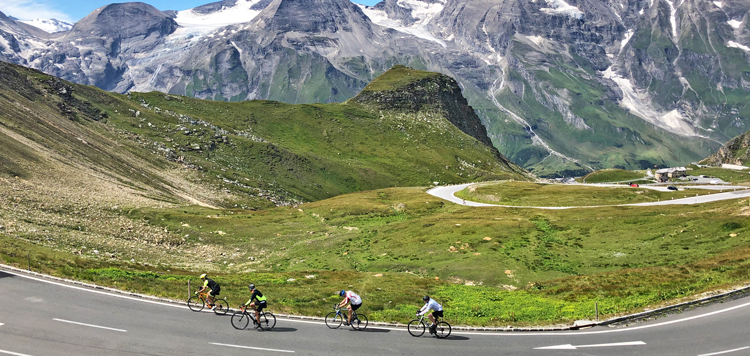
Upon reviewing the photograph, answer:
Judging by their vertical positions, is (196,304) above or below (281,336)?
below

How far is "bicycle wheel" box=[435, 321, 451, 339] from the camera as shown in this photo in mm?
32688

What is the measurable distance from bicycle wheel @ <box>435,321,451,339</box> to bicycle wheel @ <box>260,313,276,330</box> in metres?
11.7

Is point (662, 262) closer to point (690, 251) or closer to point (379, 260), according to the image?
point (690, 251)

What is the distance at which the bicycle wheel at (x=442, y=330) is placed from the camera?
32.7 meters

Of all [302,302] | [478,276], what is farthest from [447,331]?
[478,276]

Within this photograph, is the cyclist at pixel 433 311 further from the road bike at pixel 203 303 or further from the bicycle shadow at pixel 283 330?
the road bike at pixel 203 303

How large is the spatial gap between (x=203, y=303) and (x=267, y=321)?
649cm

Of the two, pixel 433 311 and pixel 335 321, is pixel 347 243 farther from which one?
pixel 433 311

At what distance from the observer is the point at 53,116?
133m

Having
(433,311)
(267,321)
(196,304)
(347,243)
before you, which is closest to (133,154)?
(347,243)

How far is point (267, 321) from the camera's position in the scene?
109 ft

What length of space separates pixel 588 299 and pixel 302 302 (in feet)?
82.8

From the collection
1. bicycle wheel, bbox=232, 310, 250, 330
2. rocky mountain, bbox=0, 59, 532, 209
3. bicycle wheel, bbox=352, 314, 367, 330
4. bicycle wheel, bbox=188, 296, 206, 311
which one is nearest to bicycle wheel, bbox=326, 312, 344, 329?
bicycle wheel, bbox=352, 314, 367, 330

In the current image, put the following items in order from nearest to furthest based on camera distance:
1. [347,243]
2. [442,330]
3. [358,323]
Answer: [442,330] → [358,323] → [347,243]
